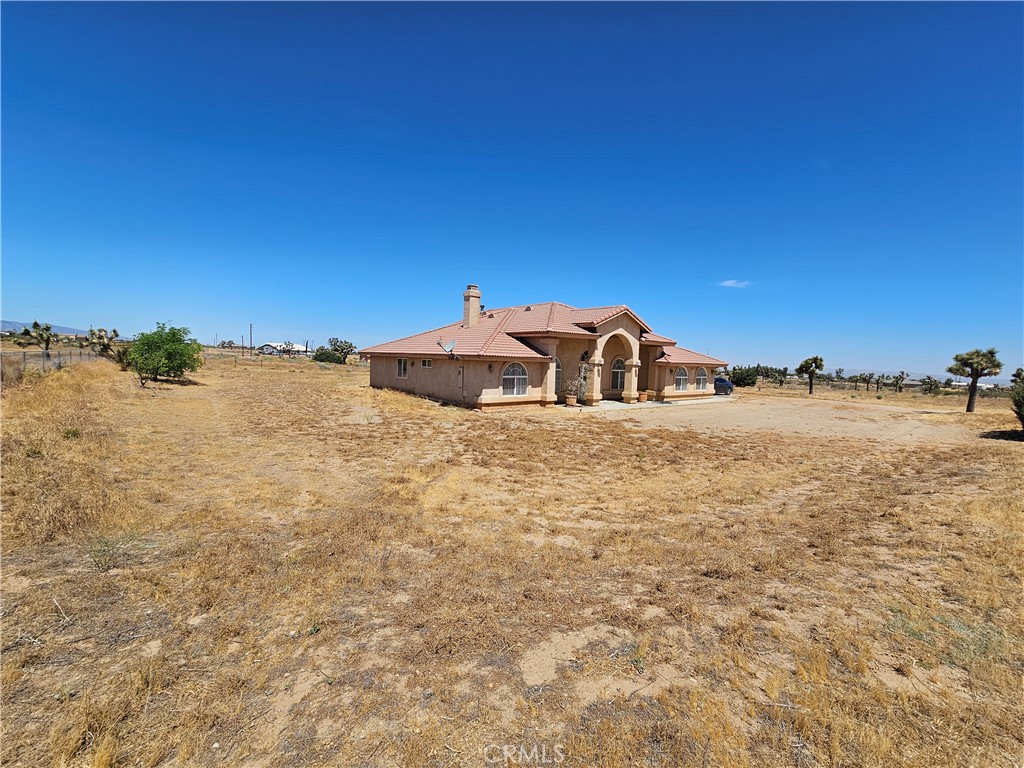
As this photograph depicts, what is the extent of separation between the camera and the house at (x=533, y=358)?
2405cm

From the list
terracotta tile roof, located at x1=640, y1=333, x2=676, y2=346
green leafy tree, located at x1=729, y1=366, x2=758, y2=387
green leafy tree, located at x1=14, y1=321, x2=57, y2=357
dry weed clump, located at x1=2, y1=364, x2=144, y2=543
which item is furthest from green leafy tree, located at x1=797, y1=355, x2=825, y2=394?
green leafy tree, located at x1=14, y1=321, x2=57, y2=357

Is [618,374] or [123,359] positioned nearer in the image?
[618,374]

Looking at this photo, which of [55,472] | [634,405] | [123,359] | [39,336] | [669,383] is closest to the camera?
[55,472]

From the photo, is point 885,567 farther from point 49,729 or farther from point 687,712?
point 49,729

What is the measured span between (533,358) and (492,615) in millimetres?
20068

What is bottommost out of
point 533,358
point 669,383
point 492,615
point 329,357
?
point 492,615

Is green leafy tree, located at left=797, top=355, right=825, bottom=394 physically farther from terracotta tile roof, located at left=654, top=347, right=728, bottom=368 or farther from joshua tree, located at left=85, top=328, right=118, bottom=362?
joshua tree, located at left=85, top=328, right=118, bottom=362

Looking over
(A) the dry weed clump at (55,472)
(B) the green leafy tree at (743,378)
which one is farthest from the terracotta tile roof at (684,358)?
(A) the dry weed clump at (55,472)

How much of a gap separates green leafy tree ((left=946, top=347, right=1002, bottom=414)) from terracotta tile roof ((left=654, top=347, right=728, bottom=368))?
14.4m

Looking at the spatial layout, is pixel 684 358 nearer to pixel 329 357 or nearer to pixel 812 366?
pixel 812 366

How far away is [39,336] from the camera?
42.9 metres

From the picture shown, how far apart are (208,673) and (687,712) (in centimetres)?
402

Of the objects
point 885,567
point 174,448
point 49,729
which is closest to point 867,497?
point 885,567

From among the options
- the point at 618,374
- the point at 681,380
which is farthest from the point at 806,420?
the point at 618,374
